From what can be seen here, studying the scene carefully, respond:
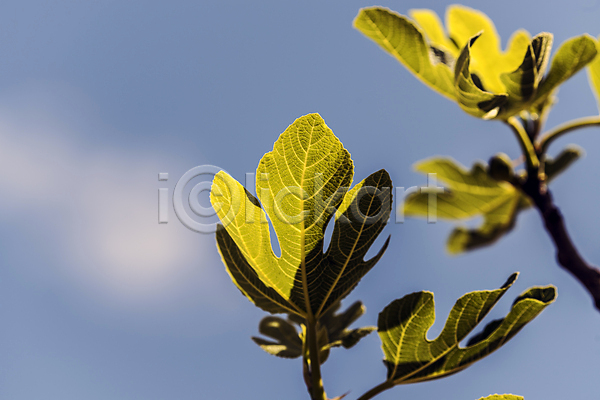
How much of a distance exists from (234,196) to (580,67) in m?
1.01

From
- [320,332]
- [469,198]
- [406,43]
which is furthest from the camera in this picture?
[320,332]

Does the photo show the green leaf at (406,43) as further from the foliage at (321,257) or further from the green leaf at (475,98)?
the foliage at (321,257)

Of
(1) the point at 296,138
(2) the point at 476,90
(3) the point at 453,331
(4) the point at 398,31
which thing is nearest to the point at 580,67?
(2) the point at 476,90

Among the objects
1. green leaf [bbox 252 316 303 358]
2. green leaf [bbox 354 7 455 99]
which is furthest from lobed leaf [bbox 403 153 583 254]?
green leaf [bbox 252 316 303 358]

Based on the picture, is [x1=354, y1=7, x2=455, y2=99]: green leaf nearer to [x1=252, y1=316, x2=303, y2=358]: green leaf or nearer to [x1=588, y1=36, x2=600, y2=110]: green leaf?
[x1=588, y1=36, x2=600, y2=110]: green leaf

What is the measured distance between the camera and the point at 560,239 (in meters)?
0.94

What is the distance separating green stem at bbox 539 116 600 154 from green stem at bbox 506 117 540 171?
28 millimetres

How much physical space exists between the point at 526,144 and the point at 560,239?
300mm

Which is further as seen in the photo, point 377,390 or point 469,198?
point 377,390

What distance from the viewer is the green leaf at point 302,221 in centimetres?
125

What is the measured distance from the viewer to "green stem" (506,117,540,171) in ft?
3.50

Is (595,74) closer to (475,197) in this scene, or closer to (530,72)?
(530,72)

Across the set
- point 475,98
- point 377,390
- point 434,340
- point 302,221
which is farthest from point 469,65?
point 377,390

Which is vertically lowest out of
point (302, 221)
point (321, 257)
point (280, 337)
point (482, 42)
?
point (280, 337)
